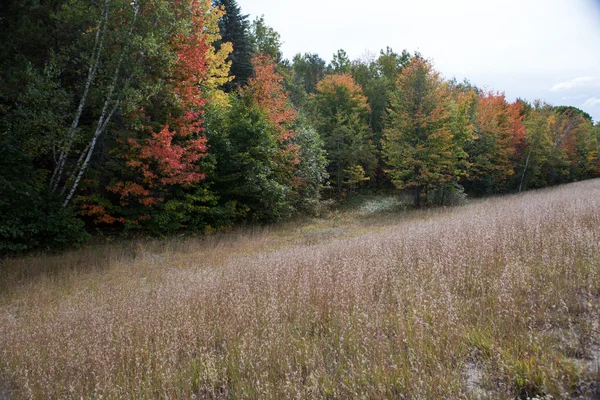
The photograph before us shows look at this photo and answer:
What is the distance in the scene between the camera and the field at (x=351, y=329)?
8.07ft

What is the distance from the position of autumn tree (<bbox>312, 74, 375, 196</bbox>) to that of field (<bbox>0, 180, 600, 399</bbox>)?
23143mm

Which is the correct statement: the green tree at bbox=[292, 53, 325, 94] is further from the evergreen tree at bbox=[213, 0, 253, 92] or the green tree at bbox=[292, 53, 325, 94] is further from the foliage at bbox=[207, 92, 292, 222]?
the foliage at bbox=[207, 92, 292, 222]

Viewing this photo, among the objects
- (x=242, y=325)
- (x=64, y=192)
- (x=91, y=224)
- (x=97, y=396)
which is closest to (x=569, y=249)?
(x=242, y=325)

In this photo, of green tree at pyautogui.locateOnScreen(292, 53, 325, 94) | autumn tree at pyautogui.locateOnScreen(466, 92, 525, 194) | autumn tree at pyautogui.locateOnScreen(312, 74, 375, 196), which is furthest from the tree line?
green tree at pyautogui.locateOnScreen(292, 53, 325, 94)

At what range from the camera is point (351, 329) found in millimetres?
3293

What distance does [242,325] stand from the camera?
3920mm

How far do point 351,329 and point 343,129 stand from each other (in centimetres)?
2725

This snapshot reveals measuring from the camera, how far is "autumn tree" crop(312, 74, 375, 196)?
29.1 m

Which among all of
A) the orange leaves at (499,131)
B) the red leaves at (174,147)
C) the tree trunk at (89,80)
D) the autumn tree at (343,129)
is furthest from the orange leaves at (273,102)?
the orange leaves at (499,131)

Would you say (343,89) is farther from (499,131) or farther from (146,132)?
(146,132)

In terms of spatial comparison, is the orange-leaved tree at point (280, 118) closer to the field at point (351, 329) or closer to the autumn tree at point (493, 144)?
the field at point (351, 329)

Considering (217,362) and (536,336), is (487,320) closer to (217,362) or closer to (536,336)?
(536,336)

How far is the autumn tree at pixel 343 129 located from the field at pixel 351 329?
2314cm

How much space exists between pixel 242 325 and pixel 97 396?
5.19 feet
